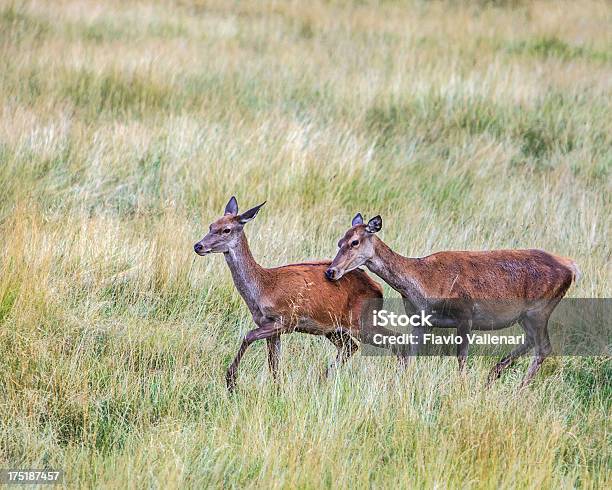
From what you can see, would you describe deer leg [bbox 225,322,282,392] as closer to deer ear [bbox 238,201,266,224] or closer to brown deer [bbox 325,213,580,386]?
brown deer [bbox 325,213,580,386]

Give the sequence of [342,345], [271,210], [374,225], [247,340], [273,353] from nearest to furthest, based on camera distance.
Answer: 1. [247,340]
2. [374,225]
3. [273,353]
4. [342,345]
5. [271,210]

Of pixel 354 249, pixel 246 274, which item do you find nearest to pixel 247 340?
pixel 246 274

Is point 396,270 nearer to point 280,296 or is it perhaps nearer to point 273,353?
point 280,296

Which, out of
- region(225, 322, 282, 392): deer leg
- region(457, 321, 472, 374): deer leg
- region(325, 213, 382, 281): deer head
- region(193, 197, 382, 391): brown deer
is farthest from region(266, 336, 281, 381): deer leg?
region(457, 321, 472, 374): deer leg

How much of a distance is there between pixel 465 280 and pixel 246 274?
4.07ft

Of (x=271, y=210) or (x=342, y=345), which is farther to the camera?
(x=271, y=210)

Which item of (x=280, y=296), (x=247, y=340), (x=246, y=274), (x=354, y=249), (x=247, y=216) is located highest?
(x=247, y=216)

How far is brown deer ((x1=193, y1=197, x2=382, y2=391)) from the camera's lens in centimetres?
584

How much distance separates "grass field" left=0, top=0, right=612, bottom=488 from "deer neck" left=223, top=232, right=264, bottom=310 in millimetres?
449

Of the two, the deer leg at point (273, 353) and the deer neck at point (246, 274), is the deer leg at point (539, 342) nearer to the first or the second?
the deer leg at point (273, 353)

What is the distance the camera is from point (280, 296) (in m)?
5.91

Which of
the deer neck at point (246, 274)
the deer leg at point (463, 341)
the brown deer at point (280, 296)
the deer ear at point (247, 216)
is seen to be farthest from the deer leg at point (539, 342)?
the deer ear at point (247, 216)

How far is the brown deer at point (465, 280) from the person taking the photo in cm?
597

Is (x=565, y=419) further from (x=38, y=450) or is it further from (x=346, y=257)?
(x=38, y=450)
